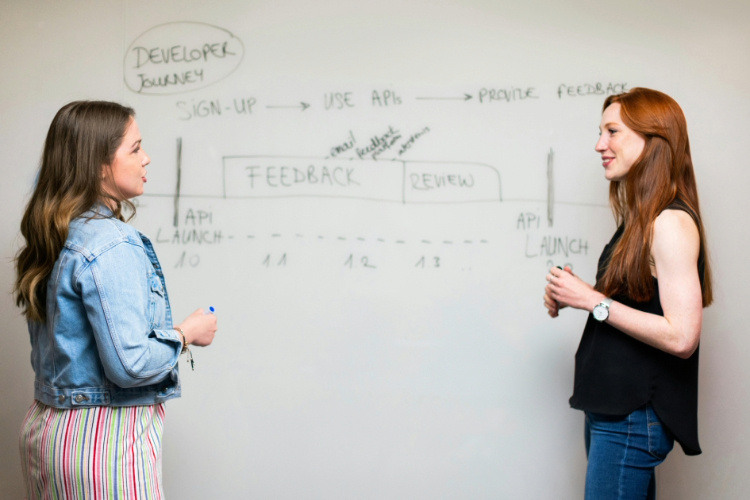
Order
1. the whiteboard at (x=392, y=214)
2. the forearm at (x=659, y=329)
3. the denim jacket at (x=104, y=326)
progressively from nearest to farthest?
the denim jacket at (x=104, y=326) < the forearm at (x=659, y=329) < the whiteboard at (x=392, y=214)

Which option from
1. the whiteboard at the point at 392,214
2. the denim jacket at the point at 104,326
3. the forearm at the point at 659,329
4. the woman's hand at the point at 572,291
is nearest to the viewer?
the denim jacket at the point at 104,326

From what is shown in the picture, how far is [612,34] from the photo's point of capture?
6.06 ft

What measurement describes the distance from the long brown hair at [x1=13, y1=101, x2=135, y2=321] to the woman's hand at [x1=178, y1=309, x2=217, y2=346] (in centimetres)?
26

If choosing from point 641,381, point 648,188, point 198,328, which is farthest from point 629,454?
point 198,328

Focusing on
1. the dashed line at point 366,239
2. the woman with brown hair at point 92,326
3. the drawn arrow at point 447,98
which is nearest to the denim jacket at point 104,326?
the woman with brown hair at point 92,326

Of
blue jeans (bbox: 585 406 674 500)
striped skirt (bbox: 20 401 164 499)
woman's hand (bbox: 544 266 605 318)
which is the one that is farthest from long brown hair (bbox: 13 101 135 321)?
blue jeans (bbox: 585 406 674 500)

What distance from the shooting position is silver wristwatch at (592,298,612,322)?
51.1 inches

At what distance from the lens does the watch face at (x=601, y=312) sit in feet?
4.26

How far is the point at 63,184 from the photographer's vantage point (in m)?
1.17

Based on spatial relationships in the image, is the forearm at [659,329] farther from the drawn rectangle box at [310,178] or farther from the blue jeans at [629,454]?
the drawn rectangle box at [310,178]

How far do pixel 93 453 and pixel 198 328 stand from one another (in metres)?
0.28

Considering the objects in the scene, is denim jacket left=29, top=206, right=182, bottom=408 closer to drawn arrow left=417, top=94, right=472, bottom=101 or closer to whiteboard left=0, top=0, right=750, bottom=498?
whiteboard left=0, top=0, right=750, bottom=498

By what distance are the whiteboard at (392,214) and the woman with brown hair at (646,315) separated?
0.51m

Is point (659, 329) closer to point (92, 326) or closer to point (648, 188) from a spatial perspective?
point (648, 188)
